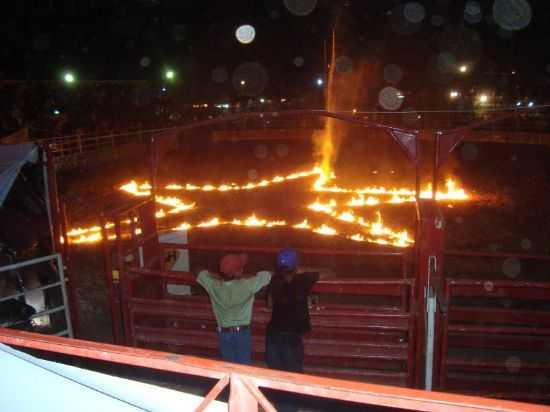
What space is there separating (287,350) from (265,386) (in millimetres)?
2805

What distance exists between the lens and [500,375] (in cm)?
566

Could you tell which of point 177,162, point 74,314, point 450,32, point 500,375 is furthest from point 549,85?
point 74,314

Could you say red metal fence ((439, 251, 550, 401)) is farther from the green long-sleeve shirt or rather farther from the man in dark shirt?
the green long-sleeve shirt

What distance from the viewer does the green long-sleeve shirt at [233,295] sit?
15.8ft

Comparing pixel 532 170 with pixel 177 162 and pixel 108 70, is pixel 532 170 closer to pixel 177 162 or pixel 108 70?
pixel 177 162

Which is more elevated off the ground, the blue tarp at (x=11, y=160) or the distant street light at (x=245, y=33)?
the distant street light at (x=245, y=33)

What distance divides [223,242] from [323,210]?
187 inches

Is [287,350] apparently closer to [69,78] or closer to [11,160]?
[11,160]

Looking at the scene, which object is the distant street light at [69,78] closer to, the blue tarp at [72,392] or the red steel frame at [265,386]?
the blue tarp at [72,392]

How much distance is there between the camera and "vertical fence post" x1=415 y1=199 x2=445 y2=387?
5176 mm

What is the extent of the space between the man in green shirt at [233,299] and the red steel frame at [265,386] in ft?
8.27

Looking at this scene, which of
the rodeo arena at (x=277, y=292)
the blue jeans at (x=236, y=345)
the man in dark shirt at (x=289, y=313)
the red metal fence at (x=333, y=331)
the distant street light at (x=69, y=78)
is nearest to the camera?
the rodeo arena at (x=277, y=292)

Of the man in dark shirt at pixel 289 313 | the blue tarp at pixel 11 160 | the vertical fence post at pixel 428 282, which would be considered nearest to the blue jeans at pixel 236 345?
the man in dark shirt at pixel 289 313

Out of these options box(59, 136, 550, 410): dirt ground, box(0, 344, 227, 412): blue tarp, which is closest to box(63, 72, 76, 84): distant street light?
box(59, 136, 550, 410): dirt ground
